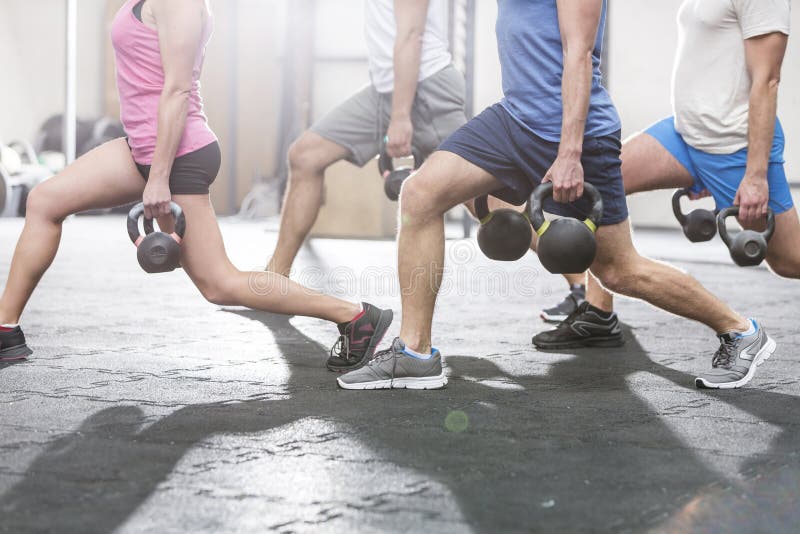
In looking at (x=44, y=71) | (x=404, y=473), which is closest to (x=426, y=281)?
(x=404, y=473)

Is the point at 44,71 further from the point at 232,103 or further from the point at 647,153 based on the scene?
the point at 647,153

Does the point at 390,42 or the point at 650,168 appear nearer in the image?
the point at 650,168

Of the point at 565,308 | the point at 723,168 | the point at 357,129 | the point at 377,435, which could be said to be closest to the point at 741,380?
the point at 723,168

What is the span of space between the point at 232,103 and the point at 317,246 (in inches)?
220

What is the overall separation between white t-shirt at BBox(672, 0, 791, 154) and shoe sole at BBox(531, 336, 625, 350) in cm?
93

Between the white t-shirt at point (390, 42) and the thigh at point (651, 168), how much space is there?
3.51 feet

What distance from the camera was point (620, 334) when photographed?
4223 millimetres

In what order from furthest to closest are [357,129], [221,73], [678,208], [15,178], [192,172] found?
[221,73] < [15,178] < [357,129] < [678,208] < [192,172]

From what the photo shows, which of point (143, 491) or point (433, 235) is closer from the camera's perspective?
point (143, 491)

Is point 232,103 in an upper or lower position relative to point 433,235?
lower

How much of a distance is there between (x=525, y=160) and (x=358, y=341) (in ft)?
2.66

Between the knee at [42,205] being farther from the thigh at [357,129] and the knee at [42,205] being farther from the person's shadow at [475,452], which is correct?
the thigh at [357,129]

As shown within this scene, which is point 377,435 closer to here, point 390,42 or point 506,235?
point 506,235

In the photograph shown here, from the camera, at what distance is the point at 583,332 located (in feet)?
13.5
